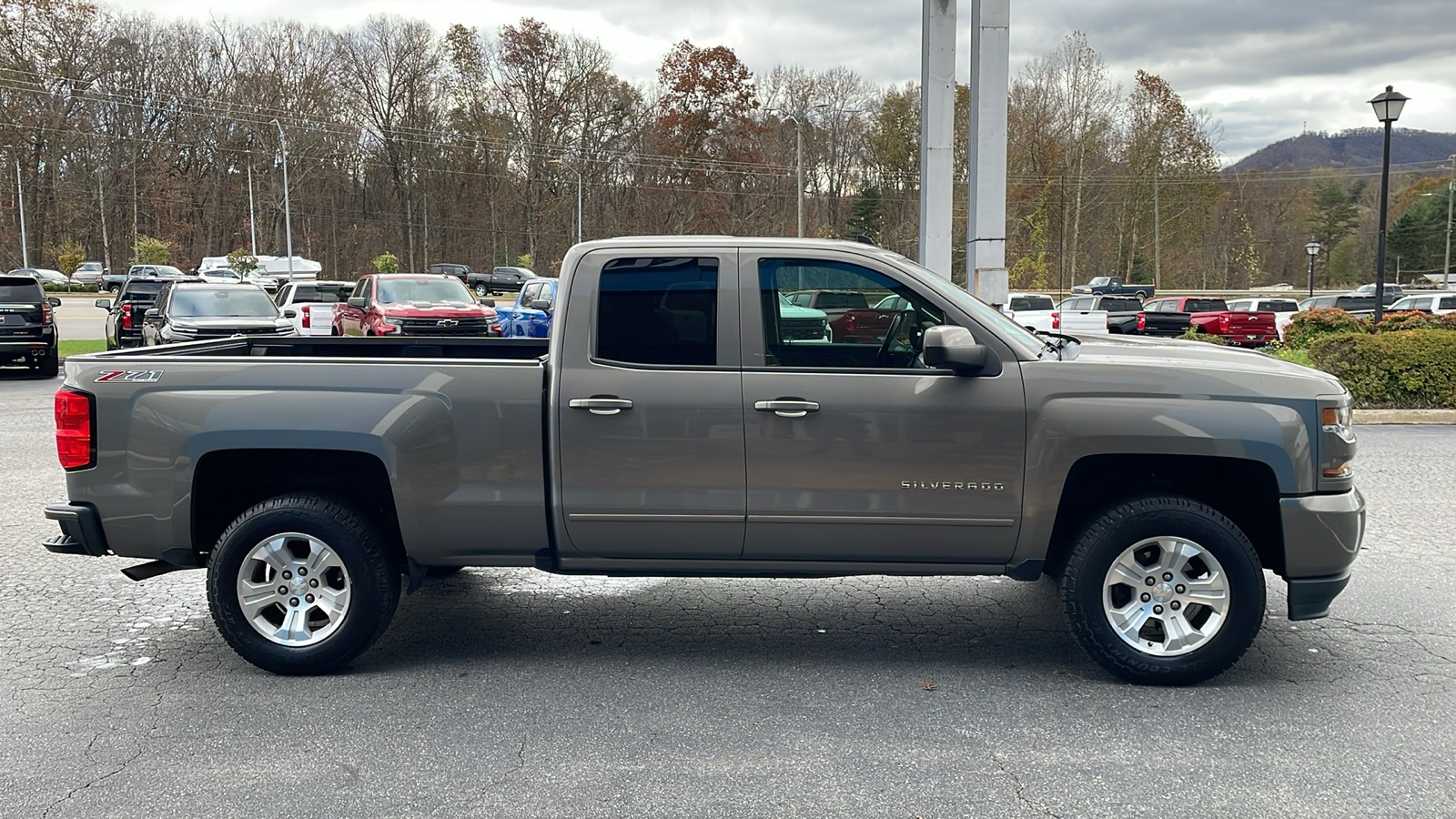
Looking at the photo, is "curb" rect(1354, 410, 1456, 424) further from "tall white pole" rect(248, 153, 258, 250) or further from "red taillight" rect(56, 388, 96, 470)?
"tall white pole" rect(248, 153, 258, 250)

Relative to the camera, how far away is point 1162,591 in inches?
176

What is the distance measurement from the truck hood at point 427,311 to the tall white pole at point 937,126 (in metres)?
10.6

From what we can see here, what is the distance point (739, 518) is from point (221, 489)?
2415mm

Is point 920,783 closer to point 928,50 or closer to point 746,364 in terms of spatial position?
point 746,364

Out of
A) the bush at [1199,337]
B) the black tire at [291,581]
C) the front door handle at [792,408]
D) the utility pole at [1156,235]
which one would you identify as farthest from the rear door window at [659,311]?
the utility pole at [1156,235]

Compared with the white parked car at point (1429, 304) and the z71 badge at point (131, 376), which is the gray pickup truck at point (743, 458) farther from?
the white parked car at point (1429, 304)

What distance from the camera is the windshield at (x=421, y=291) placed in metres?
22.0

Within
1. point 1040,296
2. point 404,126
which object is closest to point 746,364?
point 1040,296

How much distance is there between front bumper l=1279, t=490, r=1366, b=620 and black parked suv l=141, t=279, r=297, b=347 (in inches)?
655

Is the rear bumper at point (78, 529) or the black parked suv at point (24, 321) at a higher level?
the black parked suv at point (24, 321)

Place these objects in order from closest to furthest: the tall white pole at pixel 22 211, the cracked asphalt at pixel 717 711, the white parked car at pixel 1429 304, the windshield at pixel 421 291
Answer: the cracked asphalt at pixel 717 711
the windshield at pixel 421 291
the white parked car at pixel 1429 304
the tall white pole at pixel 22 211

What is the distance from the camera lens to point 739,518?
4.53 metres

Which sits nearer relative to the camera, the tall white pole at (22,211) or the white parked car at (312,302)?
the white parked car at (312,302)

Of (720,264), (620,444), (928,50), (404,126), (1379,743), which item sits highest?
(404,126)
